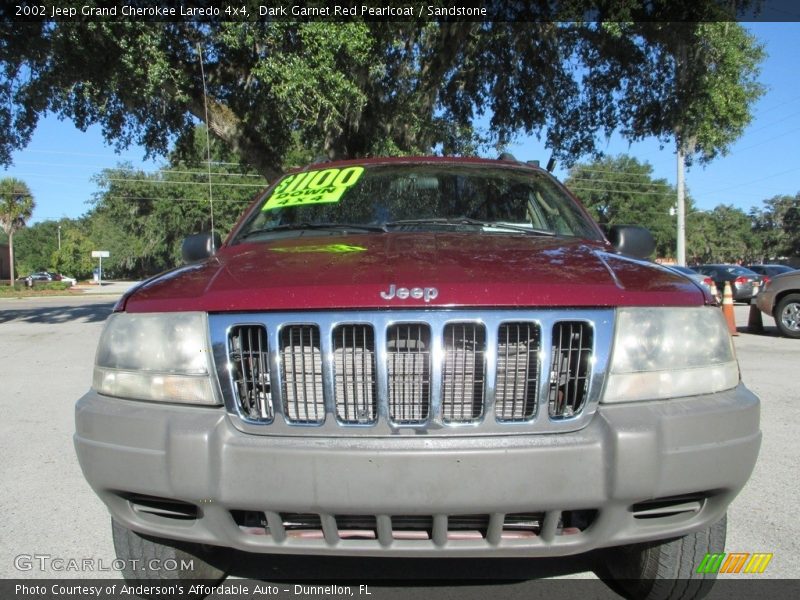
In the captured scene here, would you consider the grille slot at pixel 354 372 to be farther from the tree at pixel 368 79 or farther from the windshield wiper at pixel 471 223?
the tree at pixel 368 79

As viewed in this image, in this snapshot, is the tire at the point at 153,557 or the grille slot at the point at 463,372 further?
the tire at the point at 153,557

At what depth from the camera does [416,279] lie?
2.08 metres

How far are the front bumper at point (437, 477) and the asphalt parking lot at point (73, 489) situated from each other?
30.8 inches

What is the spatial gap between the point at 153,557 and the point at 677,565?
181 centimetres

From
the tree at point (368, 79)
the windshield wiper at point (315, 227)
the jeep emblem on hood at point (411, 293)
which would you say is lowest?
the jeep emblem on hood at point (411, 293)

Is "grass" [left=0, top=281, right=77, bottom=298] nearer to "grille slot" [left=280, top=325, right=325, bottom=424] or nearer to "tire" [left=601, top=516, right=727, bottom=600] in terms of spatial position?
"grille slot" [left=280, top=325, right=325, bottom=424]

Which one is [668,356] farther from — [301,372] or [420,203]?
[420,203]

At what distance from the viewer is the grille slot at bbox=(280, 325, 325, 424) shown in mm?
2041

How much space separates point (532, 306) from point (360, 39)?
8.54m

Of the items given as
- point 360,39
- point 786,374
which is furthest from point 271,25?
point 786,374

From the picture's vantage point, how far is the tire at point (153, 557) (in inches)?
92.6

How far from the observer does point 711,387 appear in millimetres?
2148

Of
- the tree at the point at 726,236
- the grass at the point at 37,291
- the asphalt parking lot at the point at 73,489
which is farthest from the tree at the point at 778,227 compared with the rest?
the asphalt parking lot at the point at 73,489

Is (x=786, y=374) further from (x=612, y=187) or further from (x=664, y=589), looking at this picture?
(x=612, y=187)
